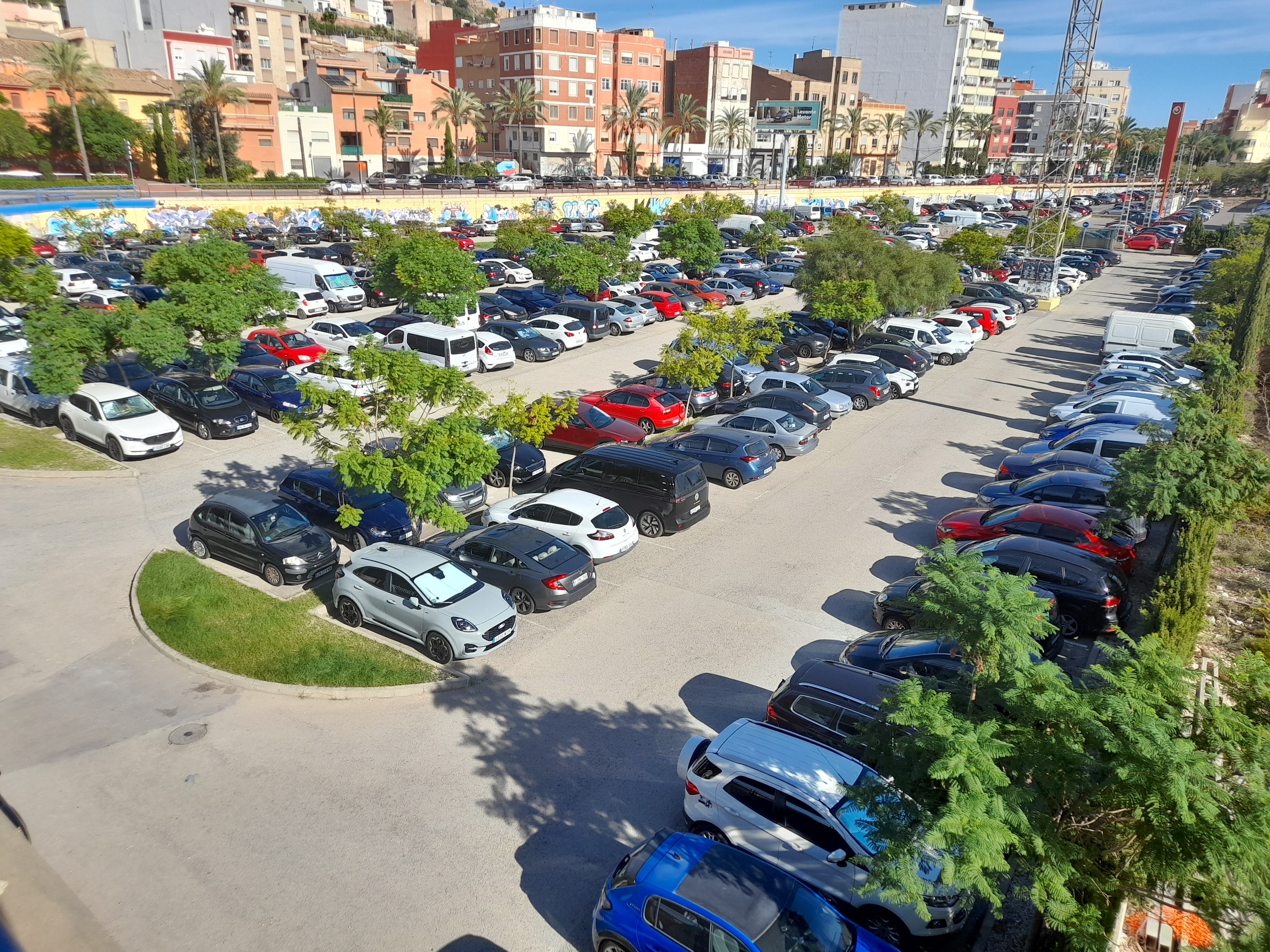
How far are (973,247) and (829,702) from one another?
4296 cm

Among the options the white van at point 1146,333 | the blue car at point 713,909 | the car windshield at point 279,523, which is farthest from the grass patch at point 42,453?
the white van at point 1146,333

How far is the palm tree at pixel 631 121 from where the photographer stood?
9019 cm

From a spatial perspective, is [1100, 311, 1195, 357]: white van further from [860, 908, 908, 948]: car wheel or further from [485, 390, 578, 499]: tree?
[860, 908, 908, 948]: car wheel

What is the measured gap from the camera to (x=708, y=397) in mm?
25422

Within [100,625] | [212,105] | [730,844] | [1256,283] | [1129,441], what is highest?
[212,105]

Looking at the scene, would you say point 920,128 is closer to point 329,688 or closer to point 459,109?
point 459,109

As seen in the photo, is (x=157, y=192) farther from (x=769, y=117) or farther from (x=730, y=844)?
(x=769, y=117)

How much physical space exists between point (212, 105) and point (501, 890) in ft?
248

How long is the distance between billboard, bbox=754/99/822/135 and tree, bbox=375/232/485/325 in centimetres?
7621

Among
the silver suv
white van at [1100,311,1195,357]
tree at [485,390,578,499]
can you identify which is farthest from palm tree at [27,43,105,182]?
white van at [1100,311,1195,357]

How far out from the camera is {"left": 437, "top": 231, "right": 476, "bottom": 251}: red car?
4719 cm

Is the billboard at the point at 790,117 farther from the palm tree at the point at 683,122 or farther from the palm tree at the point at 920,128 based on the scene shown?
the palm tree at the point at 920,128

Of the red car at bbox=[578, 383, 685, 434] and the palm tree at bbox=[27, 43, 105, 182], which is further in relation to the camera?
the palm tree at bbox=[27, 43, 105, 182]

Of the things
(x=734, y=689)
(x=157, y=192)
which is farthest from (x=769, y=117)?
(x=734, y=689)
